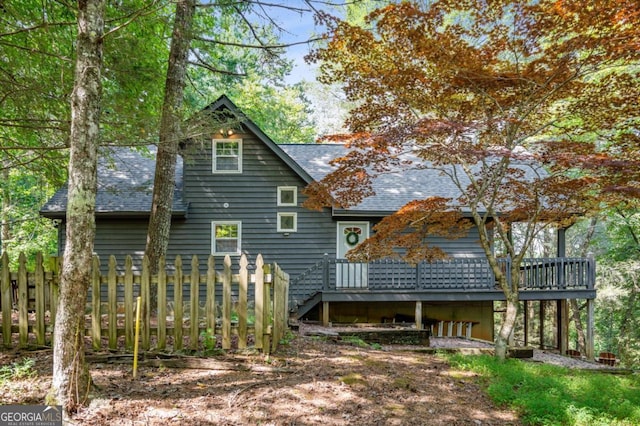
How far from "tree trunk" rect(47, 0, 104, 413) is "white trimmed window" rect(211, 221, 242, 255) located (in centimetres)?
954

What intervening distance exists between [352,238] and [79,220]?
1073 centimetres

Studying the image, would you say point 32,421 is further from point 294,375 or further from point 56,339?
point 294,375

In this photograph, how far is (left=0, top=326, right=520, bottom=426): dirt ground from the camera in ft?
12.5

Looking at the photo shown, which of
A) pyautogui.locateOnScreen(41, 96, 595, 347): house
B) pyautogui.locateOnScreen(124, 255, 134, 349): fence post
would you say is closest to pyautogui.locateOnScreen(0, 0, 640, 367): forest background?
pyautogui.locateOnScreen(41, 96, 595, 347): house

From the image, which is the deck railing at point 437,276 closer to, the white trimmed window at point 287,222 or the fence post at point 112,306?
the white trimmed window at point 287,222

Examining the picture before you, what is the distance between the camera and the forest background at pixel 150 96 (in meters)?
6.84

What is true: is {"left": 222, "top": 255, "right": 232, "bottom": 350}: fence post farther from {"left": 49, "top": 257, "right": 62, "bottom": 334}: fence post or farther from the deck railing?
the deck railing

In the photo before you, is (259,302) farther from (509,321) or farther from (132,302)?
(509,321)

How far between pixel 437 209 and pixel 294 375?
4983 millimetres

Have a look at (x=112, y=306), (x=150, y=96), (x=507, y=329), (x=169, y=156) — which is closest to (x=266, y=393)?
(x=112, y=306)

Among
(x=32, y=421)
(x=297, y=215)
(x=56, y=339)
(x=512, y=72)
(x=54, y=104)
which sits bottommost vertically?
(x=32, y=421)

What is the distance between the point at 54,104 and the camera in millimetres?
7047

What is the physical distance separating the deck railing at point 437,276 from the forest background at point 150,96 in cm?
225

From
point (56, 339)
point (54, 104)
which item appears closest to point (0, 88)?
point (54, 104)
